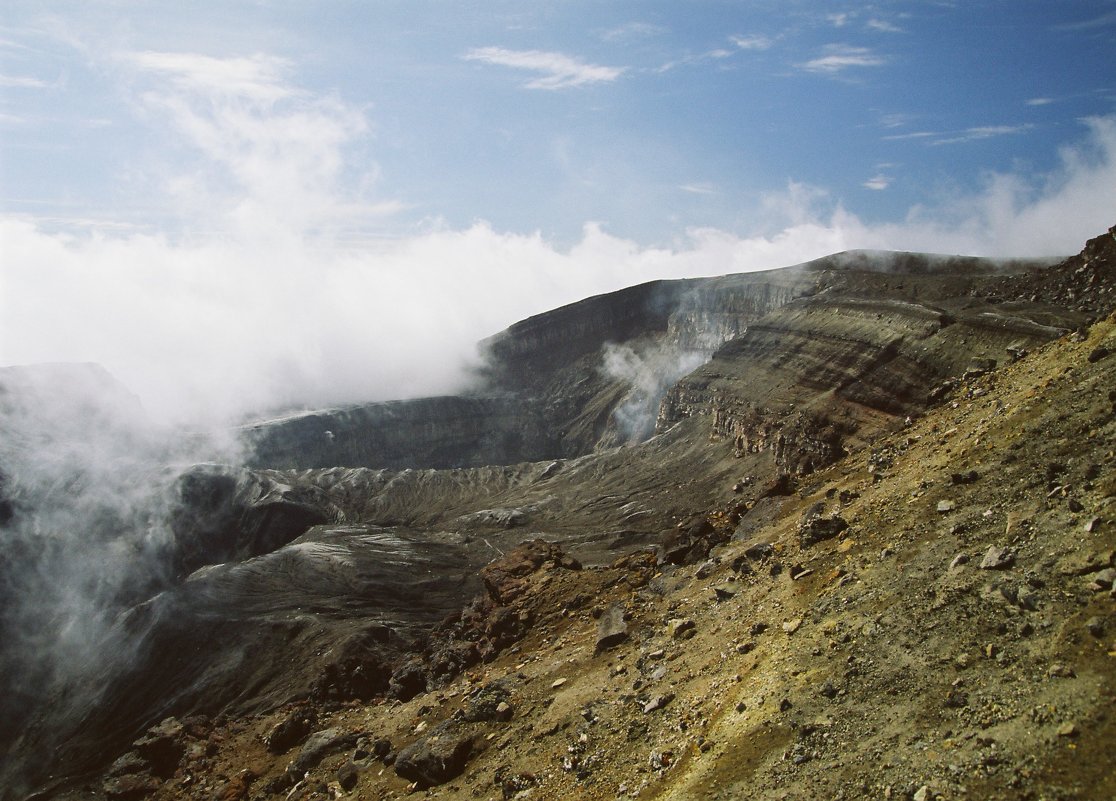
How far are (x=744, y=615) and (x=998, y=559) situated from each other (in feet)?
23.3

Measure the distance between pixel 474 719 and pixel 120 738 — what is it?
3894cm

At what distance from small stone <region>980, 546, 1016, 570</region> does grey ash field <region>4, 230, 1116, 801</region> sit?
7 cm

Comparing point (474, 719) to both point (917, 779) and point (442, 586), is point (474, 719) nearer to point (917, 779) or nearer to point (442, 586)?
point (917, 779)

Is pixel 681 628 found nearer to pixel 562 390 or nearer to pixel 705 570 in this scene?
pixel 705 570

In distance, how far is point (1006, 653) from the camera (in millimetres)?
13797

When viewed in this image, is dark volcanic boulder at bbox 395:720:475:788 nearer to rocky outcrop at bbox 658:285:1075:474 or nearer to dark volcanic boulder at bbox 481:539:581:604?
dark volcanic boulder at bbox 481:539:581:604

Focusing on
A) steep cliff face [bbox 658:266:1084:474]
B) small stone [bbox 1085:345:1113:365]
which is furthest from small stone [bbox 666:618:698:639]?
steep cliff face [bbox 658:266:1084:474]

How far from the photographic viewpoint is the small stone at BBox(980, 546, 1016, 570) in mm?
15992

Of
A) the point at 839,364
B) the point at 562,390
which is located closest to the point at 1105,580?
the point at 839,364

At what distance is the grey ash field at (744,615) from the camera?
13883 millimetres

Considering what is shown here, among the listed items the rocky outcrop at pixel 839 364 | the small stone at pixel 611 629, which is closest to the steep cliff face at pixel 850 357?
the rocky outcrop at pixel 839 364

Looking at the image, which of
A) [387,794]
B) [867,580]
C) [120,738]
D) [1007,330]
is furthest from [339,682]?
[1007,330]

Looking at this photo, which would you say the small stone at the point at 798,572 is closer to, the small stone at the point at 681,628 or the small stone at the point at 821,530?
the small stone at the point at 821,530

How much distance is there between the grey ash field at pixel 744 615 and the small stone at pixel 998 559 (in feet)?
0.24
